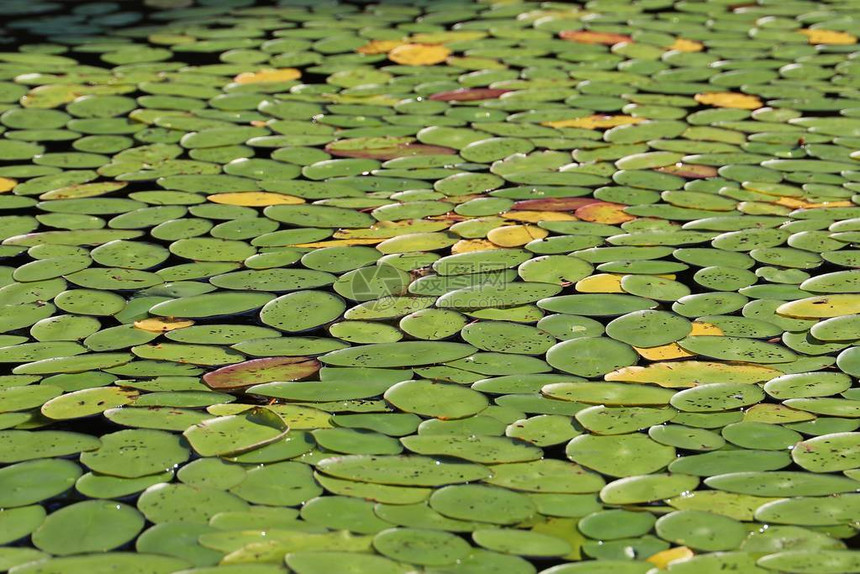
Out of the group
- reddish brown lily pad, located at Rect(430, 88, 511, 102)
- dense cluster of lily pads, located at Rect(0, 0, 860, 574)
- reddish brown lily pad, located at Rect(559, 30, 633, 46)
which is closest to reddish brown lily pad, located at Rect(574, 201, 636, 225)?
dense cluster of lily pads, located at Rect(0, 0, 860, 574)

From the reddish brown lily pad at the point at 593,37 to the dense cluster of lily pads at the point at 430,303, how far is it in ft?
0.05

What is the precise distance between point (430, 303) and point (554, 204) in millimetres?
527

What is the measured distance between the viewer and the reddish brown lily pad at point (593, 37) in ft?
12.0

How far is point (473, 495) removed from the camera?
5.24 ft

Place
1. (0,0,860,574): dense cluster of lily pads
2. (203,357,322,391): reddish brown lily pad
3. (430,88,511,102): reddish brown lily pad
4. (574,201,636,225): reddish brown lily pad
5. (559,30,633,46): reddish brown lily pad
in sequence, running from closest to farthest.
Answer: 1. (0,0,860,574): dense cluster of lily pads
2. (203,357,322,391): reddish brown lily pad
3. (574,201,636,225): reddish brown lily pad
4. (430,88,511,102): reddish brown lily pad
5. (559,30,633,46): reddish brown lily pad

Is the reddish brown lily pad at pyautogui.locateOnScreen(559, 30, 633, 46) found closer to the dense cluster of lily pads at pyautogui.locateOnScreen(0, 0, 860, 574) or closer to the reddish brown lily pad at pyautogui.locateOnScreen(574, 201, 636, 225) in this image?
the dense cluster of lily pads at pyautogui.locateOnScreen(0, 0, 860, 574)

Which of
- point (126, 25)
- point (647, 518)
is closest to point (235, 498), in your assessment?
point (647, 518)

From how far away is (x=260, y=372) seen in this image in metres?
1.90

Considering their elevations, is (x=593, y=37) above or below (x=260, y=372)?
above

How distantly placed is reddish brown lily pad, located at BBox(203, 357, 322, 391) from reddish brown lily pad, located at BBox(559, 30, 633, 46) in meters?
2.02

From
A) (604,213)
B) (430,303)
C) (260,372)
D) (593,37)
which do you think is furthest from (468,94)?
(260,372)

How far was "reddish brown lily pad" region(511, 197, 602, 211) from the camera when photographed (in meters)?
2.55

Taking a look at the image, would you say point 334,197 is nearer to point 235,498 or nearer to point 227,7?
point 235,498

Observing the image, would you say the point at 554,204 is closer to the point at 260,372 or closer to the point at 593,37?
the point at 260,372
